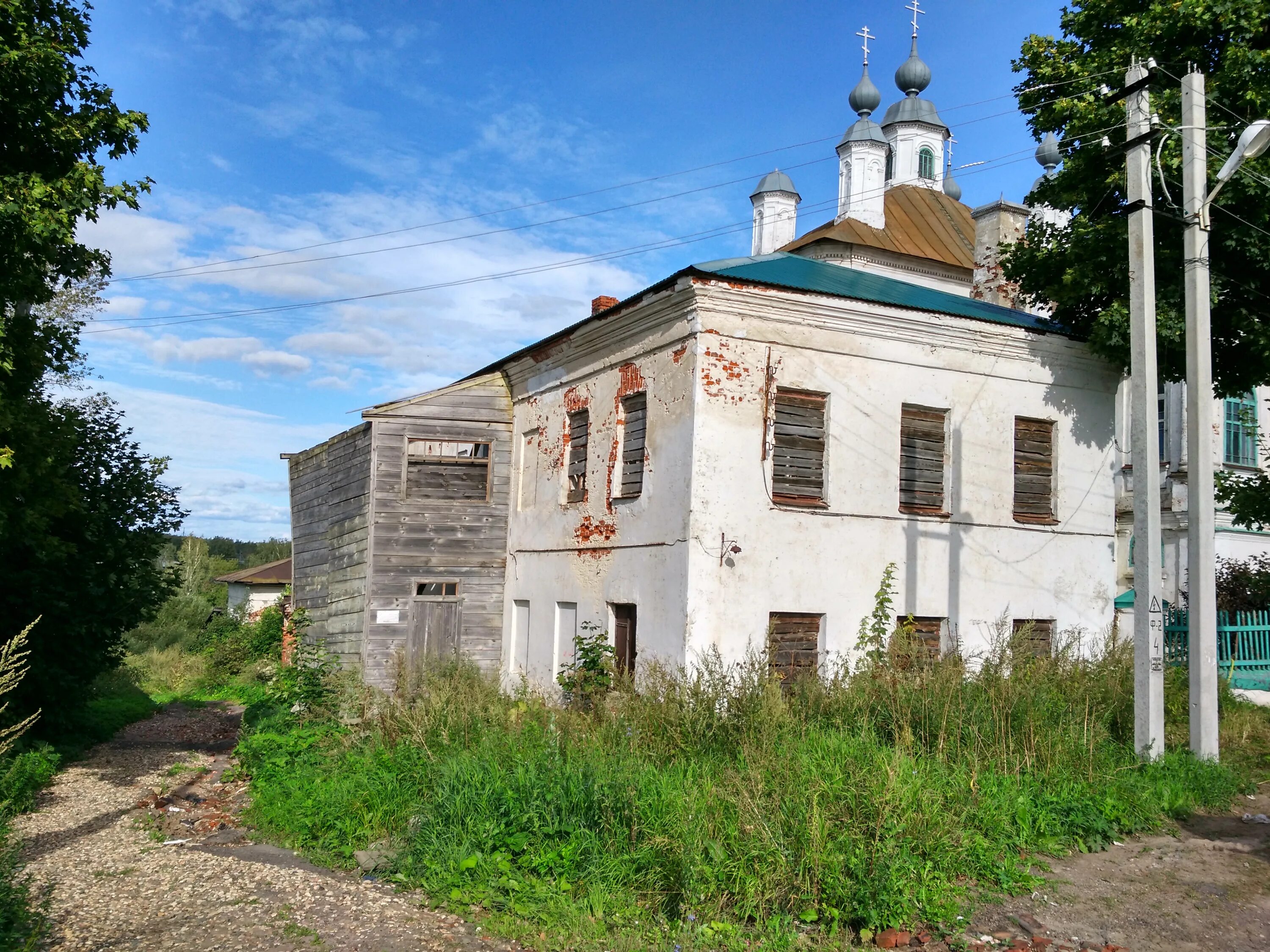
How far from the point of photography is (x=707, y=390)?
37.5ft

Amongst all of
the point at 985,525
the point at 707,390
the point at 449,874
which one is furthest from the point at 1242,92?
the point at 449,874

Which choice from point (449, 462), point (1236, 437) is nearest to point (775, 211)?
point (1236, 437)

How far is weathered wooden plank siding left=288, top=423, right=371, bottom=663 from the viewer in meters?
15.7

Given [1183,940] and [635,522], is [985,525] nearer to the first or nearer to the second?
[635,522]

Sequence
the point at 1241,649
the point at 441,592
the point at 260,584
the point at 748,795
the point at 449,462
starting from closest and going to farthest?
1. the point at 748,795
2. the point at 1241,649
3. the point at 441,592
4. the point at 449,462
5. the point at 260,584

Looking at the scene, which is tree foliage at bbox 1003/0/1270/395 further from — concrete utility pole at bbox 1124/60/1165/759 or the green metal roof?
concrete utility pole at bbox 1124/60/1165/759

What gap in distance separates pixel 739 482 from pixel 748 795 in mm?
4953

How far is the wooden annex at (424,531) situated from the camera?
1528cm

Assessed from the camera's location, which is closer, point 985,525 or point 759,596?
point 759,596

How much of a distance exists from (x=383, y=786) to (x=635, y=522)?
451 centimetres

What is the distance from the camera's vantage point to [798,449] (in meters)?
12.1

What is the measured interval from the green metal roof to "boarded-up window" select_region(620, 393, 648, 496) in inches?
77.9

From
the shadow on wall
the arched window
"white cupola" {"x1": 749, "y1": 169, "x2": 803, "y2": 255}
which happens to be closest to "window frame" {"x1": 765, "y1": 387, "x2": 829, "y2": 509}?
the shadow on wall

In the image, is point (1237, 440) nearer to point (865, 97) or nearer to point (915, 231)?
point (915, 231)
